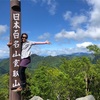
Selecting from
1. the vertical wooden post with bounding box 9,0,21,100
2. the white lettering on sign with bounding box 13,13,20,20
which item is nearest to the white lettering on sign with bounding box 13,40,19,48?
the vertical wooden post with bounding box 9,0,21,100

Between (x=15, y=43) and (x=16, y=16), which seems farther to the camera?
(x=16, y=16)

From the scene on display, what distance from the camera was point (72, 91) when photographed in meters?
41.6

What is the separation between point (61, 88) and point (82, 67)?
4620mm

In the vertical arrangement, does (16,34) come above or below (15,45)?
above

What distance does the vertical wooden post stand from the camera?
5.98 meters

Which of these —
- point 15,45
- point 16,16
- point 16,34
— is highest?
point 16,16

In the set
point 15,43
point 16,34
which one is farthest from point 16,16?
point 15,43

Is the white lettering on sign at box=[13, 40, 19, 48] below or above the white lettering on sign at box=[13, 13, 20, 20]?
below

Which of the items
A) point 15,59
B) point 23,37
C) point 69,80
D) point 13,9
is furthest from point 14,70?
point 69,80

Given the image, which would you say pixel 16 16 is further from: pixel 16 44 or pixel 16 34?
pixel 16 44

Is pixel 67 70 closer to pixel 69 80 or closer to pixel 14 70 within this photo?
pixel 69 80

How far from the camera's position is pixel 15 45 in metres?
6.00

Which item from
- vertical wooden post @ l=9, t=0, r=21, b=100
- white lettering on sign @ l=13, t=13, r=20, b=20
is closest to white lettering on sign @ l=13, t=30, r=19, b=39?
vertical wooden post @ l=9, t=0, r=21, b=100

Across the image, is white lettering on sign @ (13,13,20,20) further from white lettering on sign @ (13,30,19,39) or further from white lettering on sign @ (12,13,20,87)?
white lettering on sign @ (13,30,19,39)
